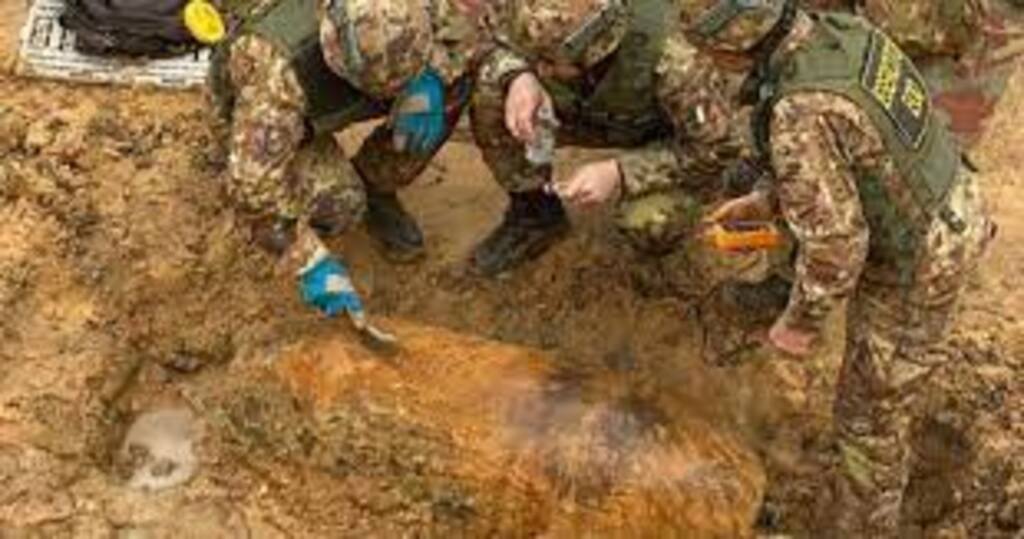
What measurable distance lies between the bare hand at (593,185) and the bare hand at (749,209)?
39cm

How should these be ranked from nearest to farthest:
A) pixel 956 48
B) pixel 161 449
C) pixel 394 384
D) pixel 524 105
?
1. pixel 394 384
2. pixel 524 105
3. pixel 161 449
4. pixel 956 48

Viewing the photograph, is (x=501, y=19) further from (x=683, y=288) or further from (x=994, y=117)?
(x=994, y=117)

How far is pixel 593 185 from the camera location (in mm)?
4898

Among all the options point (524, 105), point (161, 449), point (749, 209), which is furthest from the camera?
point (161, 449)

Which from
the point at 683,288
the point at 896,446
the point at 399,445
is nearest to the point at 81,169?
the point at 399,445

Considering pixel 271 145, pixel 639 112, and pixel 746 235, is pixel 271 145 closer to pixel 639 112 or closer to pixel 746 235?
pixel 639 112

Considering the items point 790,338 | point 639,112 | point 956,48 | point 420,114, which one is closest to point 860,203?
point 790,338

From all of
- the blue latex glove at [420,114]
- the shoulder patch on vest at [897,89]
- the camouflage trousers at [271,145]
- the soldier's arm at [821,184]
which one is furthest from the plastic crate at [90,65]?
the shoulder patch on vest at [897,89]

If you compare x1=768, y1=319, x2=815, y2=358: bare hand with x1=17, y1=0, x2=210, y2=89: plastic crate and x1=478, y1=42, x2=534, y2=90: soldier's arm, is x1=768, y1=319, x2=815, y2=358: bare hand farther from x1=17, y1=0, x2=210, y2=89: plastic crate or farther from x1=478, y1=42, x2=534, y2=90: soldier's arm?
x1=17, y1=0, x2=210, y2=89: plastic crate

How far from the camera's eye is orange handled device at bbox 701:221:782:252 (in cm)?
474

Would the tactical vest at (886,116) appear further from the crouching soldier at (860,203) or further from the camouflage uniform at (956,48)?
the camouflage uniform at (956,48)

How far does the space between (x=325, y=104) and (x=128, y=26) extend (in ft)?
4.53

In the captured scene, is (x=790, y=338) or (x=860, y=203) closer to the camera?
(x=860, y=203)

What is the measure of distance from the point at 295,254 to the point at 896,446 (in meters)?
1.90
